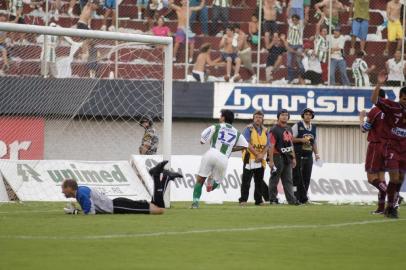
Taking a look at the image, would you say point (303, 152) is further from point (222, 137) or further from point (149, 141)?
point (222, 137)

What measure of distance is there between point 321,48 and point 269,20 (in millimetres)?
1634

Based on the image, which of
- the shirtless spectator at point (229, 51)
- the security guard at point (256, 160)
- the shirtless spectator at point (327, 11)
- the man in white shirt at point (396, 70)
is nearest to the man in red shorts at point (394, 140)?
the security guard at point (256, 160)

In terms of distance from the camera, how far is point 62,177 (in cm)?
2283

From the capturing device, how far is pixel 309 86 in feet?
94.9

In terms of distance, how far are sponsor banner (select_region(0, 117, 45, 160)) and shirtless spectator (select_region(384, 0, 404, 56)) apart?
10.3 meters

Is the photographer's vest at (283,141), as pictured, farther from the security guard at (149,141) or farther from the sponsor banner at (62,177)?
the security guard at (149,141)

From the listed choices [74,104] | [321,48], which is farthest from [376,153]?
[321,48]

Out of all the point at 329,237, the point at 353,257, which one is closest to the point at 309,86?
the point at 329,237

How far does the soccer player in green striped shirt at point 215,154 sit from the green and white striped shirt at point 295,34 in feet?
30.9

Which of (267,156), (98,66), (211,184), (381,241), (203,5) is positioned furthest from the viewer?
(203,5)

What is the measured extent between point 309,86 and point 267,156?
21.5 ft

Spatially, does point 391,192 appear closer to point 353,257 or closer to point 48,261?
point 353,257

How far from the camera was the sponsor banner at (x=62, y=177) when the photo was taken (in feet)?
73.0

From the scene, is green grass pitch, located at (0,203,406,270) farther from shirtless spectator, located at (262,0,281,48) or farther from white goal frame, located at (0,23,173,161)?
shirtless spectator, located at (262,0,281,48)
